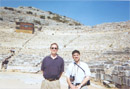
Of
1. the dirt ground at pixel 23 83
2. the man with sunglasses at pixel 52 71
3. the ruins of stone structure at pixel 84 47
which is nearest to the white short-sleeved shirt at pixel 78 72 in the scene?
the man with sunglasses at pixel 52 71

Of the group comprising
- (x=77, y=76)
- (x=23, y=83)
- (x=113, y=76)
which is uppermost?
(x=77, y=76)

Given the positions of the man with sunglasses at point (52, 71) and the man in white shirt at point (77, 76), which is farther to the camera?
the man with sunglasses at point (52, 71)

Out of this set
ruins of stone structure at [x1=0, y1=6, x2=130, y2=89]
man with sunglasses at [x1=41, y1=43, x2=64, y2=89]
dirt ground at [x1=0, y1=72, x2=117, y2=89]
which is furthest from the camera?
ruins of stone structure at [x1=0, y1=6, x2=130, y2=89]

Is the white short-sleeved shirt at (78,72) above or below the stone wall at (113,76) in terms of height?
above

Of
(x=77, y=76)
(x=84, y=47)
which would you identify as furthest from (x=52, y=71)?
(x=84, y=47)

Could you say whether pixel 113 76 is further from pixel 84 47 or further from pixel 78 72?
pixel 84 47

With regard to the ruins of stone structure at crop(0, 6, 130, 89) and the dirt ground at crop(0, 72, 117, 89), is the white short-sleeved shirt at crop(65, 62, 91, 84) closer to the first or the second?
the dirt ground at crop(0, 72, 117, 89)

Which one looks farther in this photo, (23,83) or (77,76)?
(23,83)

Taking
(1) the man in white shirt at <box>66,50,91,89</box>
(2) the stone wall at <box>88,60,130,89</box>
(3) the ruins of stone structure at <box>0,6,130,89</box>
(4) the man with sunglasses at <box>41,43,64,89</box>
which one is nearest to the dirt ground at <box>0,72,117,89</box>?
(2) the stone wall at <box>88,60,130,89</box>

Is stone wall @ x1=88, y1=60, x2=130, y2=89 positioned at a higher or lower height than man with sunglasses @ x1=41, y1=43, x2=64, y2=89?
lower

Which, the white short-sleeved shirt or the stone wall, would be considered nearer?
the white short-sleeved shirt

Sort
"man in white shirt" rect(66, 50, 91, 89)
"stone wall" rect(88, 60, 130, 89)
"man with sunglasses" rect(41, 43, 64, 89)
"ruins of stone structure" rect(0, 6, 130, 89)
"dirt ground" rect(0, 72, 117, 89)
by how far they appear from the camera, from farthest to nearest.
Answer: "ruins of stone structure" rect(0, 6, 130, 89), "stone wall" rect(88, 60, 130, 89), "dirt ground" rect(0, 72, 117, 89), "man with sunglasses" rect(41, 43, 64, 89), "man in white shirt" rect(66, 50, 91, 89)

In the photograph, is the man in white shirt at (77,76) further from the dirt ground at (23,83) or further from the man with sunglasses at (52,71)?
the dirt ground at (23,83)

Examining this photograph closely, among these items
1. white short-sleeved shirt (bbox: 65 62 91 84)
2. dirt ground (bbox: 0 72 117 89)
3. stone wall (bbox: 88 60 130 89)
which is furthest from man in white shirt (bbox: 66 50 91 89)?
stone wall (bbox: 88 60 130 89)
